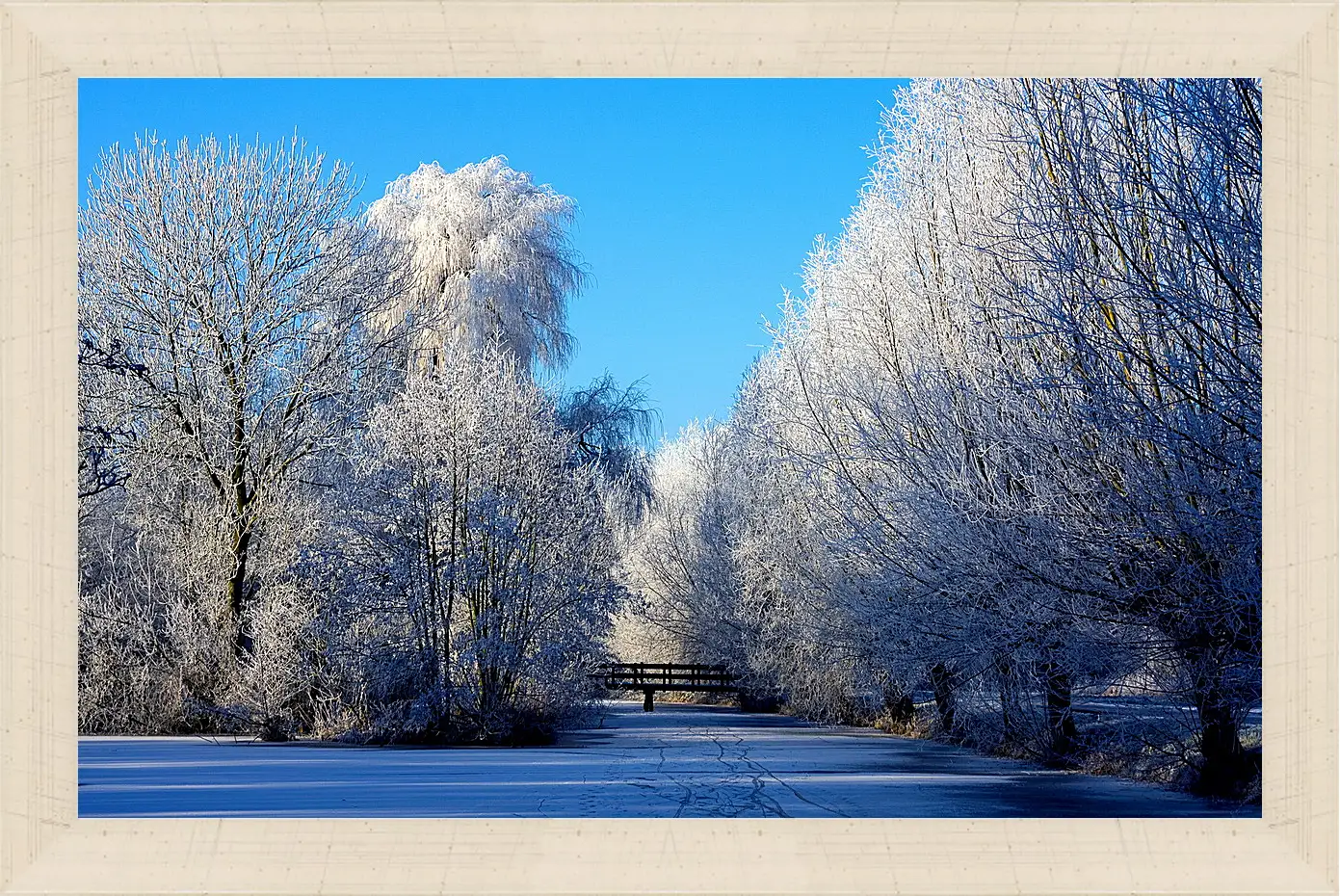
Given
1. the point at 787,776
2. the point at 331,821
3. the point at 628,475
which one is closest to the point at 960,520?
the point at 787,776

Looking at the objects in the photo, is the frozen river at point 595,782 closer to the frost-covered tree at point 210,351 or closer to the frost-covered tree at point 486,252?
the frost-covered tree at point 210,351

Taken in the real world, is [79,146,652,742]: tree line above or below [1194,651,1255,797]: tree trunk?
above

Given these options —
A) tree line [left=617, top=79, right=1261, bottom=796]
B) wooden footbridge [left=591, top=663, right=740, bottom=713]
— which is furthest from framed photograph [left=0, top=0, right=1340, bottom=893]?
wooden footbridge [left=591, top=663, right=740, bottom=713]

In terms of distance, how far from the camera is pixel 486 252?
21.2 m

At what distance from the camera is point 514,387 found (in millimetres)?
14031

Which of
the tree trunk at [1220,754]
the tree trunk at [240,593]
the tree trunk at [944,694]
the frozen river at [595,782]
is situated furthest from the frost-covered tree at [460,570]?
the tree trunk at [1220,754]

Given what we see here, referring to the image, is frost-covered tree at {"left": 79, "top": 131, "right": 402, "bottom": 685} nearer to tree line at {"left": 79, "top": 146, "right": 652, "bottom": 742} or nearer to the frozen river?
tree line at {"left": 79, "top": 146, "right": 652, "bottom": 742}

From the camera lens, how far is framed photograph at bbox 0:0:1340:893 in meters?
5.61

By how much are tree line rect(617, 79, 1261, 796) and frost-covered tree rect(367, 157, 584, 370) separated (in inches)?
346

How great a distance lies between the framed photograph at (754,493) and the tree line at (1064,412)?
1.7 inches
